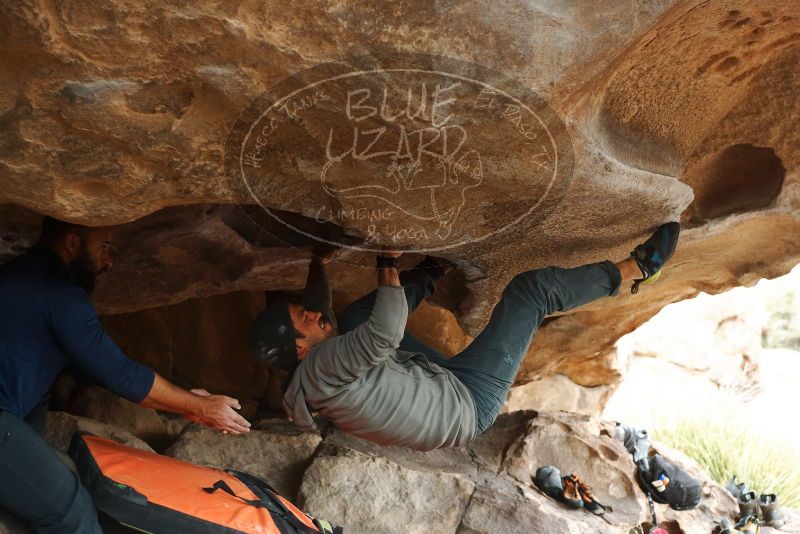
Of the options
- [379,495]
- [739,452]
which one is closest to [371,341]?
[379,495]

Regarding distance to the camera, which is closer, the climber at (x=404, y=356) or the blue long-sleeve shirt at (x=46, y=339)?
the blue long-sleeve shirt at (x=46, y=339)

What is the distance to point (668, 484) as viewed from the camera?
4.78 m

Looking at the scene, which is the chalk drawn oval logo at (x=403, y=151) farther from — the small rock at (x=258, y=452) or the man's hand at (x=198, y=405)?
the small rock at (x=258, y=452)

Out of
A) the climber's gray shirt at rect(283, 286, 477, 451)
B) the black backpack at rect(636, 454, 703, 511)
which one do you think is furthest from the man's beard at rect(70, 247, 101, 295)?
the black backpack at rect(636, 454, 703, 511)

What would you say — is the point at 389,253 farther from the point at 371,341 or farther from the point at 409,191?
the point at 371,341

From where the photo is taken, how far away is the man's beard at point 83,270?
2.85 metres

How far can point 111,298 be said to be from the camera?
412 centimetres

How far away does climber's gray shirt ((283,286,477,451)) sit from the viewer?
274cm

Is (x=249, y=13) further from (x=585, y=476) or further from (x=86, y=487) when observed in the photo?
(x=585, y=476)

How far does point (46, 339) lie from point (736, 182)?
136 inches

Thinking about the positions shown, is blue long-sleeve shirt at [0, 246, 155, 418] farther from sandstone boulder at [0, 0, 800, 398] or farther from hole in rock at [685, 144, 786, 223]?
hole in rock at [685, 144, 786, 223]

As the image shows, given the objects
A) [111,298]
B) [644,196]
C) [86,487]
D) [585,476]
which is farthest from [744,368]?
[86,487]

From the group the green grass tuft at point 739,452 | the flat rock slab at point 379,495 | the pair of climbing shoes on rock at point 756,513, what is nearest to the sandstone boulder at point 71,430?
the flat rock slab at point 379,495

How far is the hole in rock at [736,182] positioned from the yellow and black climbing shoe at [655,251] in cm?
57
